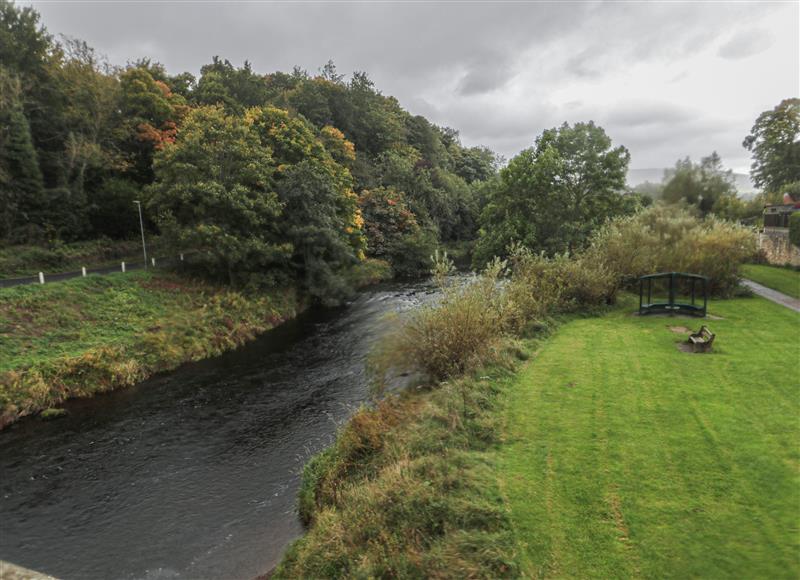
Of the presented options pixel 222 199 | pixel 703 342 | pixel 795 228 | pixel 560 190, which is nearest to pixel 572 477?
pixel 703 342

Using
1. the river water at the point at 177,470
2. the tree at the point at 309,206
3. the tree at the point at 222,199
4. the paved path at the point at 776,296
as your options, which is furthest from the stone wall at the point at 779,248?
the tree at the point at 222,199

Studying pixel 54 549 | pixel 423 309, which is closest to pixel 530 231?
pixel 423 309

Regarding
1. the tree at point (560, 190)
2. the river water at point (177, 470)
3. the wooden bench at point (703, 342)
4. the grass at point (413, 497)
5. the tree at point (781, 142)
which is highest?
the tree at point (781, 142)

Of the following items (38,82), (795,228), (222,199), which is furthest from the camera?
(38,82)

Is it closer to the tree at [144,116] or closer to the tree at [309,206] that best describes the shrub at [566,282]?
the tree at [309,206]

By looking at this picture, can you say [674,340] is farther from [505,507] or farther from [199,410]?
[199,410]

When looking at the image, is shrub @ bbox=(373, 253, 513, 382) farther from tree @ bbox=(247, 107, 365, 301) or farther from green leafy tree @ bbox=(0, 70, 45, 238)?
green leafy tree @ bbox=(0, 70, 45, 238)

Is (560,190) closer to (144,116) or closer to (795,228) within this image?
(795,228)

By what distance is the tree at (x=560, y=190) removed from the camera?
26438 millimetres

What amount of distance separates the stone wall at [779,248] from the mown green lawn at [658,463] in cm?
1814

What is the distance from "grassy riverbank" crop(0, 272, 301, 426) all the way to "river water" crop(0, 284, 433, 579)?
100cm

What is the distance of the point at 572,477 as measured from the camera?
26.7 feet

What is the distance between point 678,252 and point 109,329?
29.6 meters

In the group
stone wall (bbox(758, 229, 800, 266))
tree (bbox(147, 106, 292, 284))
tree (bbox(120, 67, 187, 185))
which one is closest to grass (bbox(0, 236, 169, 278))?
tree (bbox(147, 106, 292, 284))
